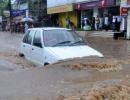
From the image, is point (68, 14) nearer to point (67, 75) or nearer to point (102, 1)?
point (102, 1)

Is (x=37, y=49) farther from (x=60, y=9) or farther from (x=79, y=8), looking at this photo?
(x=60, y=9)

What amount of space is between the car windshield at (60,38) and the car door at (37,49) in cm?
19

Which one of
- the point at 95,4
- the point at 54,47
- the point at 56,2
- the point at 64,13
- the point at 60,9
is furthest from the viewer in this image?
the point at 64,13

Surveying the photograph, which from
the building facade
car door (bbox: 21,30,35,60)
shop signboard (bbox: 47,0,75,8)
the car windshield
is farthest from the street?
shop signboard (bbox: 47,0,75,8)

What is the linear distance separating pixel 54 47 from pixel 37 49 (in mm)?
878

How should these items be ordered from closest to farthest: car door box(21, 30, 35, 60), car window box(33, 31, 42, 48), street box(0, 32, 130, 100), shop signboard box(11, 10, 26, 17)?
street box(0, 32, 130, 100), car window box(33, 31, 42, 48), car door box(21, 30, 35, 60), shop signboard box(11, 10, 26, 17)

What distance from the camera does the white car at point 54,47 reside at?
1171 cm

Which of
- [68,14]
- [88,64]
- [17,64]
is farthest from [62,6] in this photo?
[88,64]

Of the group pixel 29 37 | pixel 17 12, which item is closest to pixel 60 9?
pixel 17 12

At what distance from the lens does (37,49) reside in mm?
12953

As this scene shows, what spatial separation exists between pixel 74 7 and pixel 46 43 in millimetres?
36157

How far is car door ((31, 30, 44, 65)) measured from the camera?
12510mm

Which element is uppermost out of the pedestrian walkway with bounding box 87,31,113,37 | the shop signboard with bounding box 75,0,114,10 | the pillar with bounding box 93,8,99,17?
the shop signboard with bounding box 75,0,114,10

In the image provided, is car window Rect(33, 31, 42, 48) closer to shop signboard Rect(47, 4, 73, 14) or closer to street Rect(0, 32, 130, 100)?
street Rect(0, 32, 130, 100)
